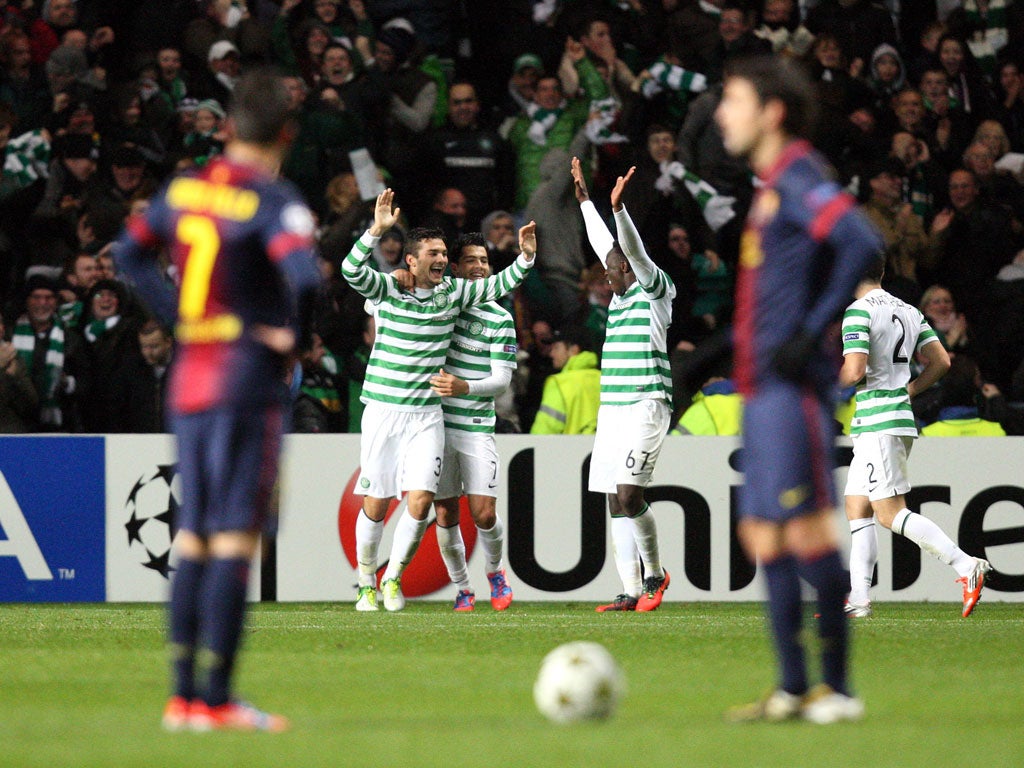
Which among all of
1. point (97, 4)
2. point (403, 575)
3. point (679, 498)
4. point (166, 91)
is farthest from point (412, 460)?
point (97, 4)

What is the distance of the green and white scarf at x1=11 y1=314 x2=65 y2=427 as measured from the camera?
1345cm

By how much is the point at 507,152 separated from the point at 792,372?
10.9 meters

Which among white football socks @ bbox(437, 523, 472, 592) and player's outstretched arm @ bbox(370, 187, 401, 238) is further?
white football socks @ bbox(437, 523, 472, 592)

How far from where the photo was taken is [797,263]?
203 inches

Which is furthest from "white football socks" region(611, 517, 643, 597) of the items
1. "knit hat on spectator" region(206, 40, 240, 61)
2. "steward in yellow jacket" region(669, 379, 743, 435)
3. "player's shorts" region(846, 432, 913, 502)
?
"knit hat on spectator" region(206, 40, 240, 61)

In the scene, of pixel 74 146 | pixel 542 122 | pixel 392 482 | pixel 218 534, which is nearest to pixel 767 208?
pixel 218 534

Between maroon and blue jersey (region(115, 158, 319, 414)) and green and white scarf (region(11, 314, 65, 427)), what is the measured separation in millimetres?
8715

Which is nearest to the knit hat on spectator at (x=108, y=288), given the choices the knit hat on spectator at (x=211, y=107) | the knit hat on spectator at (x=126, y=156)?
the knit hat on spectator at (x=126, y=156)

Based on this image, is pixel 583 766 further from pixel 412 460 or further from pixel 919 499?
pixel 919 499

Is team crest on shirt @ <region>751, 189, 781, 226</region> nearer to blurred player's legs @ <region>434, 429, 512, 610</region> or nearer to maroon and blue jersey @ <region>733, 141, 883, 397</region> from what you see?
maroon and blue jersey @ <region>733, 141, 883, 397</region>

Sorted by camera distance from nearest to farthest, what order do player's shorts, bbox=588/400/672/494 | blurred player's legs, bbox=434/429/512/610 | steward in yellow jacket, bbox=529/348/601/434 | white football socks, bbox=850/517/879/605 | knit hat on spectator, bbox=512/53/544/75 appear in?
white football socks, bbox=850/517/879/605, player's shorts, bbox=588/400/672/494, blurred player's legs, bbox=434/429/512/610, steward in yellow jacket, bbox=529/348/601/434, knit hat on spectator, bbox=512/53/544/75

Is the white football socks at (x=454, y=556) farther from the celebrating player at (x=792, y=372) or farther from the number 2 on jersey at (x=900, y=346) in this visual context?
the celebrating player at (x=792, y=372)

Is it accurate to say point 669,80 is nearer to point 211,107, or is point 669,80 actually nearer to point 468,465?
point 211,107

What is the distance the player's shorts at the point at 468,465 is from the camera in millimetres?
11164
